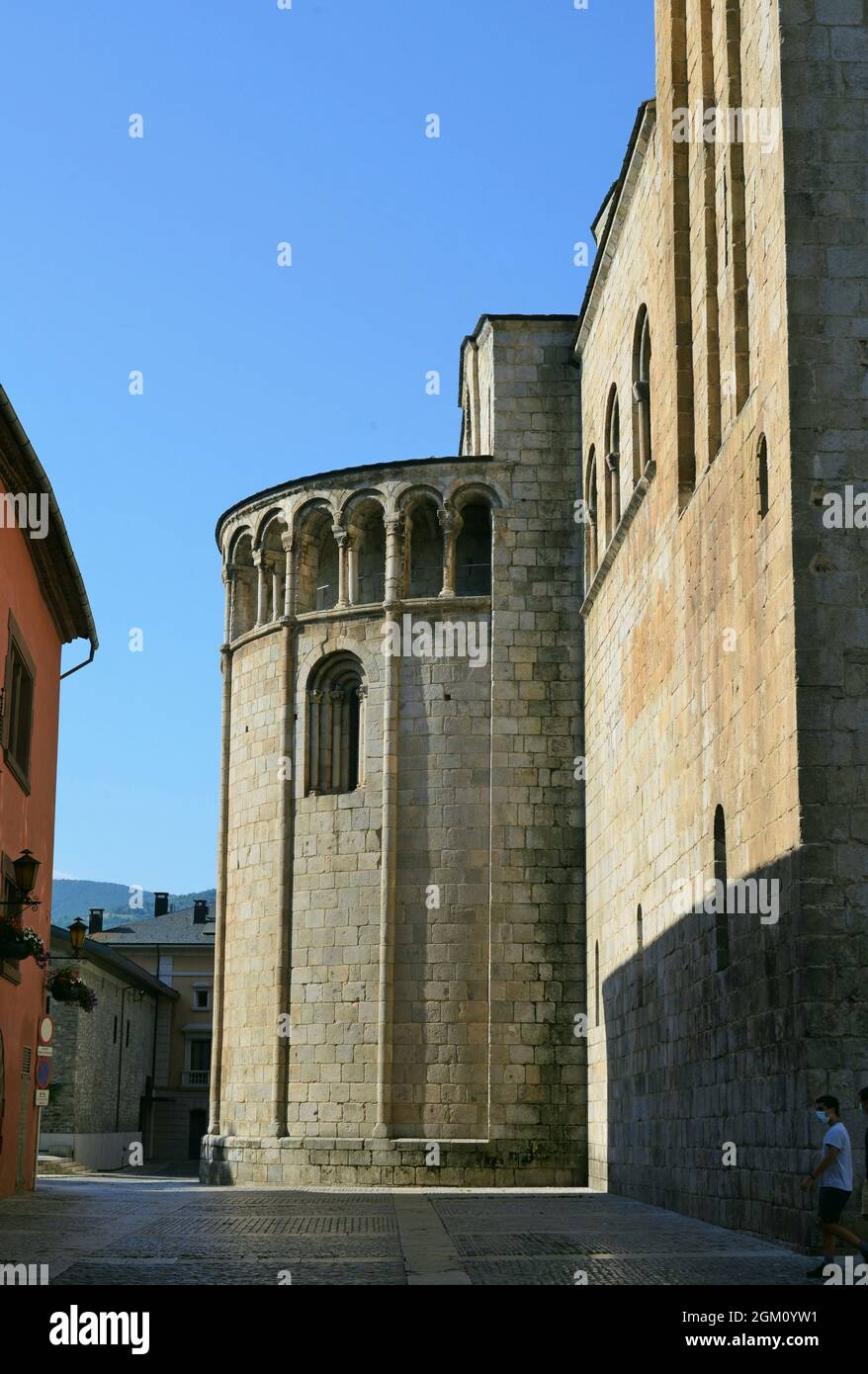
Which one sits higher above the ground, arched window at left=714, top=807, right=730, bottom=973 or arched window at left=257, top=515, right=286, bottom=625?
arched window at left=257, top=515, right=286, bottom=625

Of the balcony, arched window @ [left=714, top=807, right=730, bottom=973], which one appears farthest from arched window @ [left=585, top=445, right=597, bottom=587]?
the balcony

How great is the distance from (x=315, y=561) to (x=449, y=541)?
2.77 m

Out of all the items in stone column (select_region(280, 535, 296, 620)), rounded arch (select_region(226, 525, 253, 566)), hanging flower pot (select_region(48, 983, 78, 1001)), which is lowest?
hanging flower pot (select_region(48, 983, 78, 1001))

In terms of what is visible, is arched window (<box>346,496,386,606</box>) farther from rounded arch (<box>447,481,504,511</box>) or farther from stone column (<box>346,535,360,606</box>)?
rounded arch (<box>447,481,504,511</box>)

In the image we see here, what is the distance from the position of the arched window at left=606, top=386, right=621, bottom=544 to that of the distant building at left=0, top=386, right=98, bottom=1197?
25.2ft

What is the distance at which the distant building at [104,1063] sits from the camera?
43.7 m

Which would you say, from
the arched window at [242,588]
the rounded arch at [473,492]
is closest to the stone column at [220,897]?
the arched window at [242,588]

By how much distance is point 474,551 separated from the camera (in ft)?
99.3

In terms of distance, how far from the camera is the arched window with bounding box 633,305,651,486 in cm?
2341

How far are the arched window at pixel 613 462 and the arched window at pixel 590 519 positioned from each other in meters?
1.43

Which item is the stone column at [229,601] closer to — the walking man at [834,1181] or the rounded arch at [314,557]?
the rounded arch at [314,557]

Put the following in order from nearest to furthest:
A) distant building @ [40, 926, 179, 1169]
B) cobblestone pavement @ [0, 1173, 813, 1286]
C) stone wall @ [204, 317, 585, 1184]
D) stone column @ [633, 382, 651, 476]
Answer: cobblestone pavement @ [0, 1173, 813, 1286] → stone column @ [633, 382, 651, 476] → stone wall @ [204, 317, 585, 1184] → distant building @ [40, 926, 179, 1169]
